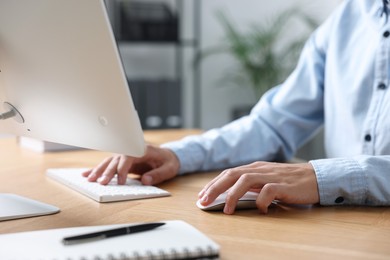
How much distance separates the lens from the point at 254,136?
1471 millimetres

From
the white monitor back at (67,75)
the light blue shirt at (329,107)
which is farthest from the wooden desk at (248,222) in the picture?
the light blue shirt at (329,107)

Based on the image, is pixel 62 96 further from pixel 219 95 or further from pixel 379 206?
pixel 219 95

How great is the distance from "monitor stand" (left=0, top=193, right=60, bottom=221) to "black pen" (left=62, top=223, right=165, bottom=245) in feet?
0.79

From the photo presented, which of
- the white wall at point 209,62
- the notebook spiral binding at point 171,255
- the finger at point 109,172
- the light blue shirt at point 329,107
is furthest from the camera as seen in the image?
the white wall at point 209,62

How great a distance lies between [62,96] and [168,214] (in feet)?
0.81

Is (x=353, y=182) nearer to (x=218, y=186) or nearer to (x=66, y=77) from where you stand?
(x=218, y=186)

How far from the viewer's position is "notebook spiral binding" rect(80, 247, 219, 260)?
666 millimetres

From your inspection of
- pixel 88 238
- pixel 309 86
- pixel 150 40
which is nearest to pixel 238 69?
pixel 150 40

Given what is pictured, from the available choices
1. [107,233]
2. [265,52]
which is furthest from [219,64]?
[107,233]

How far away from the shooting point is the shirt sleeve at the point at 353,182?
100cm

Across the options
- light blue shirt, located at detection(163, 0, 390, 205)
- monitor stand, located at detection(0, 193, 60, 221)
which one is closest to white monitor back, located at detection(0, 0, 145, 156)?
monitor stand, located at detection(0, 193, 60, 221)

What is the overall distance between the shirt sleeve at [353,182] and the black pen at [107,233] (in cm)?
34

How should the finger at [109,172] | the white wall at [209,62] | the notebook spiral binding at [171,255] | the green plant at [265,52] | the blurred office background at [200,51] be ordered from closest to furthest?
1. the notebook spiral binding at [171,255]
2. the finger at [109,172]
3. the green plant at [265,52]
4. the blurred office background at [200,51]
5. the white wall at [209,62]

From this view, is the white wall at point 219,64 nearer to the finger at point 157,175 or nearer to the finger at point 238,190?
the finger at point 157,175
